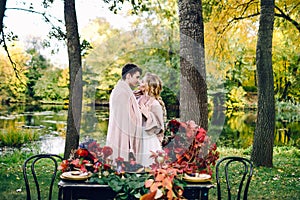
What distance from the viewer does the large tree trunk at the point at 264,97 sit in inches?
300

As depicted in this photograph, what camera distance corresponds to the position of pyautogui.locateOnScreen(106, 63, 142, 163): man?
4.12m

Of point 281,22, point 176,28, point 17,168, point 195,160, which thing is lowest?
point 17,168

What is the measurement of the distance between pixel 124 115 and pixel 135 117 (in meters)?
0.17

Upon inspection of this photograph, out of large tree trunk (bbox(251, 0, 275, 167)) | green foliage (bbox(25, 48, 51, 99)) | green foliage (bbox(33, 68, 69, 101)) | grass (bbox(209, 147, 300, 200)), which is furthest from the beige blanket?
green foliage (bbox(25, 48, 51, 99))

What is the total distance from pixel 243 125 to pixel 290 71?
10201 millimetres

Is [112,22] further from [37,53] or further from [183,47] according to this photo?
[37,53]

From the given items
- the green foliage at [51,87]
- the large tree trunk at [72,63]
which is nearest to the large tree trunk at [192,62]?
the large tree trunk at [72,63]

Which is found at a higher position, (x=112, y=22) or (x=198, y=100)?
(x=112, y=22)

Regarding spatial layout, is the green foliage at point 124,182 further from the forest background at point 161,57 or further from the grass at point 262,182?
the forest background at point 161,57

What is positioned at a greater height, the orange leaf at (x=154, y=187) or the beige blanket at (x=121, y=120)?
the beige blanket at (x=121, y=120)

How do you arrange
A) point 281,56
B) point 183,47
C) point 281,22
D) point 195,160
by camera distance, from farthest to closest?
point 281,56
point 281,22
point 183,47
point 195,160

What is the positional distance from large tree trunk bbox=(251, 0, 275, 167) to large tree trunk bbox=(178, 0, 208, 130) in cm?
277

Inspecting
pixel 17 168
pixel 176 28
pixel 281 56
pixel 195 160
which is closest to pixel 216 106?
pixel 281 56

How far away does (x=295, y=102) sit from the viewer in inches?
1107
